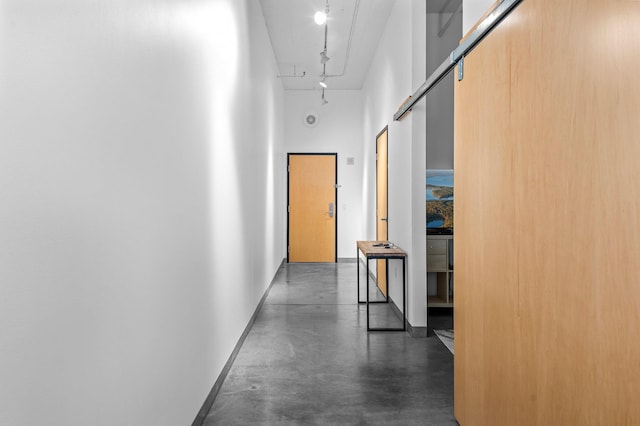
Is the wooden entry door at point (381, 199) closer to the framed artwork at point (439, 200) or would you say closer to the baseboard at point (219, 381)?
the framed artwork at point (439, 200)

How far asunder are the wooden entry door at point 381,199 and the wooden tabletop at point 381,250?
42 centimetres

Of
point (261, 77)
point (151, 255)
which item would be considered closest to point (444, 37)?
point (261, 77)

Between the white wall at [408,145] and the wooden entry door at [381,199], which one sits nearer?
the white wall at [408,145]

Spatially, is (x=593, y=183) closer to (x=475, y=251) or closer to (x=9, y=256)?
(x=475, y=251)

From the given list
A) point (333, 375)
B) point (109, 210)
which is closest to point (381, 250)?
point (333, 375)

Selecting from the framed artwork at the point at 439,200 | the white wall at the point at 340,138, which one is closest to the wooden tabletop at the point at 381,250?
the framed artwork at the point at 439,200

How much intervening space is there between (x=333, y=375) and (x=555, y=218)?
2.13m

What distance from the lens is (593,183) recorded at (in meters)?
1.22

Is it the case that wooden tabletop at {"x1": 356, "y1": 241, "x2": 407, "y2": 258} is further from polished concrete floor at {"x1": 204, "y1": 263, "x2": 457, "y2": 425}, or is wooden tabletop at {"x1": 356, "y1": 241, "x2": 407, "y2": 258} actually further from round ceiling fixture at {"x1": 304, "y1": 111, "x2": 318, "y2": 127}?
round ceiling fixture at {"x1": 304, "y1": 111, "x2": 318, "y2": 127}

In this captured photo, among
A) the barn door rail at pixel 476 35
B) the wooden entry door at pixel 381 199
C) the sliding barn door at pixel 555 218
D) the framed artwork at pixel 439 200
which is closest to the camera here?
the sliding barn door at pixel 555 218

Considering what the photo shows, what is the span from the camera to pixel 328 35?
18.3ft

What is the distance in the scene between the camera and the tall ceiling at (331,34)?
15.4 ft

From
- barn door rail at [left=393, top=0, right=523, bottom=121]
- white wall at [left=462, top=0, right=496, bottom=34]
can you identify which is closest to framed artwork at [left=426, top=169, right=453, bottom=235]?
barn door rail at [left=393, top=0, right=523, bottom=121]

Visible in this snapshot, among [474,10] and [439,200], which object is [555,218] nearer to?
[474,10]
